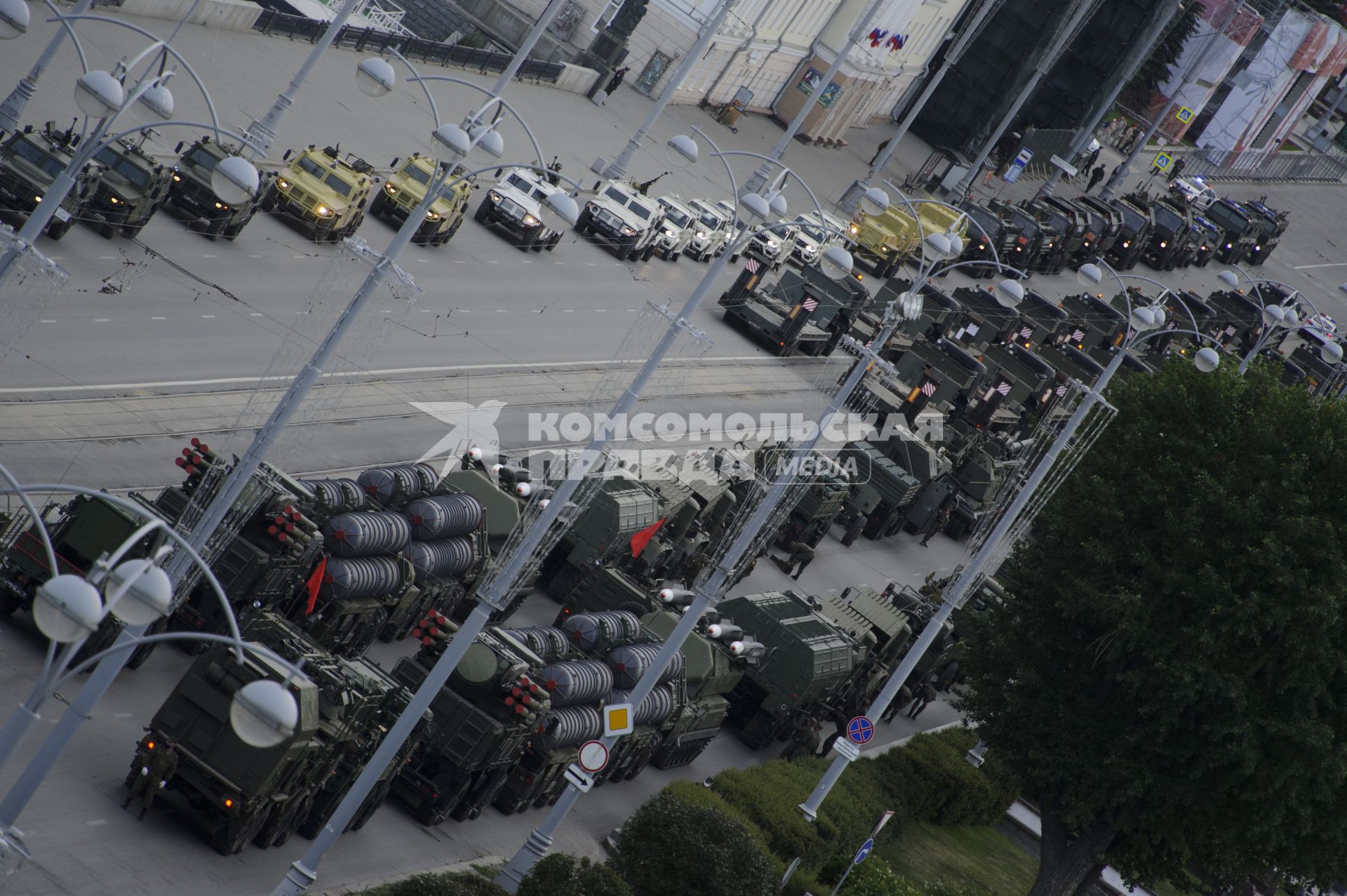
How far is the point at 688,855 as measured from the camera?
78.4 feet

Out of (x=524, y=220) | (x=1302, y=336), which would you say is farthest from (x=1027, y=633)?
(x=1302, y=336)

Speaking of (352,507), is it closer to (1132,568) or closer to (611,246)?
(1132,568)

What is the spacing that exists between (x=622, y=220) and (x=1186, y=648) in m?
30.4

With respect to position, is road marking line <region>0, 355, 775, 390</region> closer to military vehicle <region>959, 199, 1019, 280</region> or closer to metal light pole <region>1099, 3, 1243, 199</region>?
military vehicle <region>959, 199, 1019, 280</region>

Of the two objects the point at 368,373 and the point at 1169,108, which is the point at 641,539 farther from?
the point at 1169,108

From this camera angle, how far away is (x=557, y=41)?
73.6m

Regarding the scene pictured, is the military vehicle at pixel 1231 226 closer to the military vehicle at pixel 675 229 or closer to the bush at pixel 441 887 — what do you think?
the military vehicle at pixel 675 229

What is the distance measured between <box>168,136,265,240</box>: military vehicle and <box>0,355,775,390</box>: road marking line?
16.7 ft

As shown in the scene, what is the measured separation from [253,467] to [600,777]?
1141 centimetres

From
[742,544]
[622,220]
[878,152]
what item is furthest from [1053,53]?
[742,544]

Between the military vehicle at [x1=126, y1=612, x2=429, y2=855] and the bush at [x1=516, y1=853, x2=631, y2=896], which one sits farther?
the bush at [x1=516, y1=853, x2=631, y2=896]

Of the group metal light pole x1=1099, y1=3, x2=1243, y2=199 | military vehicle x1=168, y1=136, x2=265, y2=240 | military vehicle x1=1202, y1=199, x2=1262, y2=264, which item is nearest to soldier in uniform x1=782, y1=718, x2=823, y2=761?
military vehicle x1=168, y1=136, x2=265, y2=240

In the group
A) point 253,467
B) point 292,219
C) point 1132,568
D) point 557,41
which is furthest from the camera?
point 557,41

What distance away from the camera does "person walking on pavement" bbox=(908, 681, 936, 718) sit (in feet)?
134
